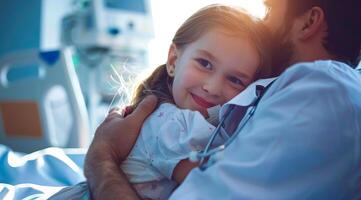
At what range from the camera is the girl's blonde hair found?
1047 mm

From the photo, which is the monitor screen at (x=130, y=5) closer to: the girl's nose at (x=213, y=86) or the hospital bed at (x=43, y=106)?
the hospital bed at (x=43, y=106)

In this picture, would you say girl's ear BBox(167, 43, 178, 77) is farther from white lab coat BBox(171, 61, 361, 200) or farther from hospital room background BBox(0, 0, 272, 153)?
white lab coat BBox(171, 61, 361, 200)

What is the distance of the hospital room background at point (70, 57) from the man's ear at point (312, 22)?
15 centimetres

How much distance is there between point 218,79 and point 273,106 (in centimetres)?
35

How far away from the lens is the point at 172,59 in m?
1.21

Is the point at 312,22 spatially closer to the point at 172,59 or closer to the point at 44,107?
the point at 172,59

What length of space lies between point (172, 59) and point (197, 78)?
18 centimetres

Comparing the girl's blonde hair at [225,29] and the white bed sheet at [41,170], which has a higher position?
the girl's blonde hair at [225,29]

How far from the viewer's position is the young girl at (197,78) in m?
0.93

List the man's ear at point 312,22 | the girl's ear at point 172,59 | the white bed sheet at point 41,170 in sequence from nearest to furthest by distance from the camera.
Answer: the man's ear at point 312,22, the girl's ear at point 172,59, the white bed sheet at point 41,170

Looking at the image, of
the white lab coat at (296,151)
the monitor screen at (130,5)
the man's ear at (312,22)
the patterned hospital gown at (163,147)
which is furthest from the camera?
the monitor screen at (130,5)

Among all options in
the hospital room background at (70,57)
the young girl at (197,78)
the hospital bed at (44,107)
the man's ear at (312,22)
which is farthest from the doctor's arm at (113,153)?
the hospital bed at (44,107)

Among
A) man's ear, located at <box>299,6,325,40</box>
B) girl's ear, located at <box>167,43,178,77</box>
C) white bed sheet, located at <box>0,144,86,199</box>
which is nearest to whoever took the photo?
man's ear, located at <box>299,6,325,40</box>

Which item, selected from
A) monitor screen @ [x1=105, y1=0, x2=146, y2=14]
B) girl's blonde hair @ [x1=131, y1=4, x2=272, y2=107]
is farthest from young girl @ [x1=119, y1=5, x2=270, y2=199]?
monitor screen @ [x1=105, y1=0, x2=146, y2=14]
